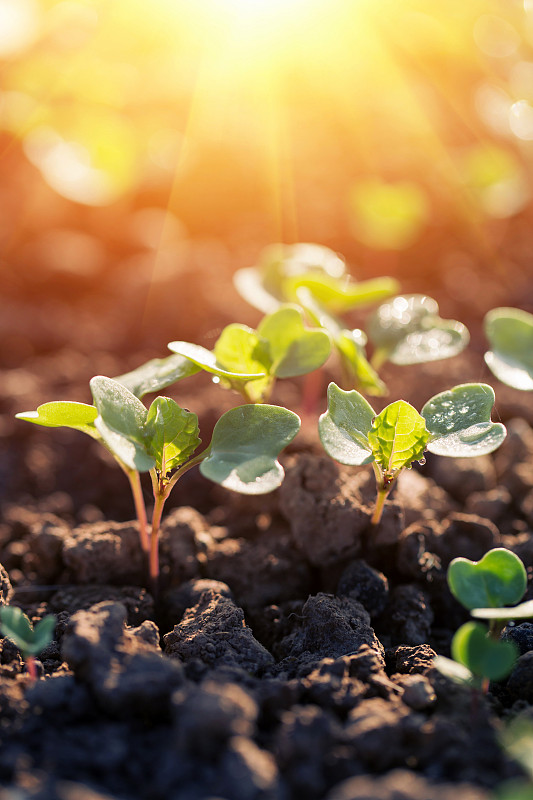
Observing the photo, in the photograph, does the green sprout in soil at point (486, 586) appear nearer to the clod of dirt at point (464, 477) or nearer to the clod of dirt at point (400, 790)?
the clod of dirt at point (400, 790)

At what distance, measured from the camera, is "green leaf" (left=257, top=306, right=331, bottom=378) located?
150 centimetres

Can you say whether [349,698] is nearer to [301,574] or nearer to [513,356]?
[301,574]

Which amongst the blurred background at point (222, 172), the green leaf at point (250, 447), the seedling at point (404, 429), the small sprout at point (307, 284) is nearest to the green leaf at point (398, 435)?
the seedling at point (404, 429)

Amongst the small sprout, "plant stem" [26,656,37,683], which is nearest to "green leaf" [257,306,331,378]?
the small sprout

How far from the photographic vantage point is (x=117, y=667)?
1.06 m

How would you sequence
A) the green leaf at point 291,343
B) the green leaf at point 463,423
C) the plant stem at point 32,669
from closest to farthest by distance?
the plant stem at point 32,669
the green leaf at point 463,423
the green leaf at point 291,343

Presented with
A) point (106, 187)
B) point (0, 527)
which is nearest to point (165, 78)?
point (106, 187)

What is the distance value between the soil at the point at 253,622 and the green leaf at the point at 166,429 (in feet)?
0.96

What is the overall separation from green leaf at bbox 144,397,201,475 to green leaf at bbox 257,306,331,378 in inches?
11.9

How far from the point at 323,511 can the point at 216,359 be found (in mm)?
430

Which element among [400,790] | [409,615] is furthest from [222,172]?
[400,790]

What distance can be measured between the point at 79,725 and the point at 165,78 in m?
3.80

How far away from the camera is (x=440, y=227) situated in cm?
328

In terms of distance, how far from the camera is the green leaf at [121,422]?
114 centimetres
